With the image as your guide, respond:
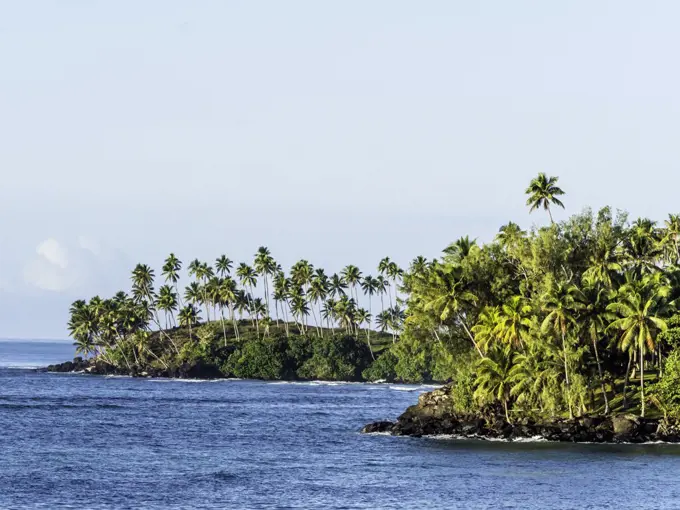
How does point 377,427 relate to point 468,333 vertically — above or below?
below

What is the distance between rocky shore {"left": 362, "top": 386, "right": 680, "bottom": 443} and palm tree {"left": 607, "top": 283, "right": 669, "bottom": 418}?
7.89ft

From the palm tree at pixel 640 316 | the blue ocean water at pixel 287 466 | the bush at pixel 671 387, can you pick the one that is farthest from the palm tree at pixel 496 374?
the bush at pixel 671 387

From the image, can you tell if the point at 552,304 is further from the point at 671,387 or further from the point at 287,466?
the point at 287,466

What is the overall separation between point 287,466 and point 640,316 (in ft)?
113

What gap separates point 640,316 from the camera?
92.1 m

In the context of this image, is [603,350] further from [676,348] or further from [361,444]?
[361,444]

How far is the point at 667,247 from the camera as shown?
121312mm

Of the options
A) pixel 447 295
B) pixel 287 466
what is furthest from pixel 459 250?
pixel 287 466

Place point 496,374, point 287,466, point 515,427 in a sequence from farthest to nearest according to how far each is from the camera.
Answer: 1. point 496,374
2. point 515,427
3. point 287,466

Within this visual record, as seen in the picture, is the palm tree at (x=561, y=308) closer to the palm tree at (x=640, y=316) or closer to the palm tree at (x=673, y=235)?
the palm tree at (x=640, y=316)

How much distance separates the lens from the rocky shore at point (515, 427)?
94.2m

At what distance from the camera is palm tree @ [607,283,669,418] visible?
9206 centimetres

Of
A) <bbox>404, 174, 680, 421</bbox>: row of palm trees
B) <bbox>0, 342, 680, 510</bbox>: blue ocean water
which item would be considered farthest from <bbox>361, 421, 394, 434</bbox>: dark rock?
<bbox>404, 174, 680, 421</bbox>: row of palm trees

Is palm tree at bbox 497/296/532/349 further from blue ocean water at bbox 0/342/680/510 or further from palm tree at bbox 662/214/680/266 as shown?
palm tree at bbox 662/214/680/266
